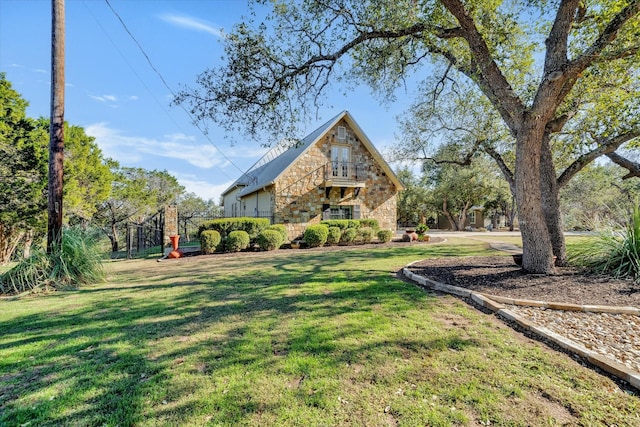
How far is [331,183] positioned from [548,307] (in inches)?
475

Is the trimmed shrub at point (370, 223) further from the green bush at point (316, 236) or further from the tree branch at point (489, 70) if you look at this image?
the tree branch at point (489, 70)

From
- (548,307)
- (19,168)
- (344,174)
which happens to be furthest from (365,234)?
(19,168)

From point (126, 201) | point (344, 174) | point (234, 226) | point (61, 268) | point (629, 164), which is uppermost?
point (344, 174)

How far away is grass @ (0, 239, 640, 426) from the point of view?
201 centimetres

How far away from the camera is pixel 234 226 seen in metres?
12.1

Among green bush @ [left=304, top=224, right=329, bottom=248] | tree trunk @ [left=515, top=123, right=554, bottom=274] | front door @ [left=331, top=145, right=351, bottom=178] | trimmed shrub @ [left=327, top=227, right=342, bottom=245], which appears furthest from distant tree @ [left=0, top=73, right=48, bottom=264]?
tree trunk @ [left=515, top=123, right=554, bottom=274]

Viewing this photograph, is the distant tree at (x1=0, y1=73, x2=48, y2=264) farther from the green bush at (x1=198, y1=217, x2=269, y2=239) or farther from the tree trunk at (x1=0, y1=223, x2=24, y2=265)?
the green bush at (x1=198, y1=217, x2=269, y2=239)

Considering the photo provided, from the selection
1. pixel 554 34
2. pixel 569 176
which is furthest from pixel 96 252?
pixel 569 176

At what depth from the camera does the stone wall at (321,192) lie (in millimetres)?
15023

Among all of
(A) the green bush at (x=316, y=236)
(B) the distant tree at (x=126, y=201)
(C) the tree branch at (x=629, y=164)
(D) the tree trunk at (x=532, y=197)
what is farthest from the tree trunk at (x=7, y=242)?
(C) the tree branch at (x=629, y=164)

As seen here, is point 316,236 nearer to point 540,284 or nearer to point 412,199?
point 540,284

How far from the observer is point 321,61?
6.98 m

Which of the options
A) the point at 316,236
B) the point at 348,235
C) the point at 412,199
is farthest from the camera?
the point at 412,199

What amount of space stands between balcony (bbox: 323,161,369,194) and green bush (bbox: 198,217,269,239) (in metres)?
4.86
